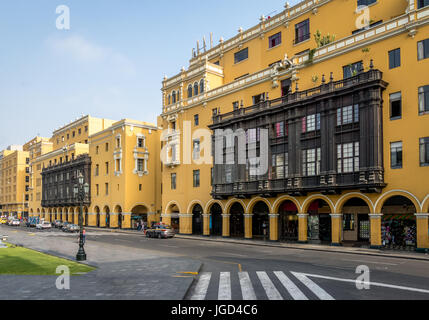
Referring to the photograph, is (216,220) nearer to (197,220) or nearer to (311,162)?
(197,220)

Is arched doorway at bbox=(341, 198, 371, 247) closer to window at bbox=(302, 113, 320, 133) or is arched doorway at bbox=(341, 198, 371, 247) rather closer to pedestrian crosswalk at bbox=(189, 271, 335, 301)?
window at bbox=(302, 113, 320, 133)

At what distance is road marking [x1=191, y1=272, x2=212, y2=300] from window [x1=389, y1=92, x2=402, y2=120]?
2019cm

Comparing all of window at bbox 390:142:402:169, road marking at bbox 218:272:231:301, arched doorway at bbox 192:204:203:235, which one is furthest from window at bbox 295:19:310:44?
road marking at bbox 218:272:231:301

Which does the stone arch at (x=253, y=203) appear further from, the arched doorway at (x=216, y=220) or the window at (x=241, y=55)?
the window at (x=241, y=55)

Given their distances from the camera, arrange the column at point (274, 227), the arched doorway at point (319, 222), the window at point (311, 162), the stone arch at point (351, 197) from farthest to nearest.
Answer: the column at point (274, 227)
the arched doorway at point (319, 222)
the window at point (311, 162)
the stone arch at point (351, 197)

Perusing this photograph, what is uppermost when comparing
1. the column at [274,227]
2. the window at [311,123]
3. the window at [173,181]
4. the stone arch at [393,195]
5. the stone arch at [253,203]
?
the window at [311,123]

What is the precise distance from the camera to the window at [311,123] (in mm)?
33531

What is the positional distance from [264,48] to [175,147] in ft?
56.6

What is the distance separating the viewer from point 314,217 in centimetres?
3534

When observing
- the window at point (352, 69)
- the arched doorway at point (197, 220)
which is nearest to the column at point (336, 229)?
the window at point (352, 69)

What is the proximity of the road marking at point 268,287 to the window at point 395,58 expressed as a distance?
2105 cm

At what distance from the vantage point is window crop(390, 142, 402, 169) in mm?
28469
